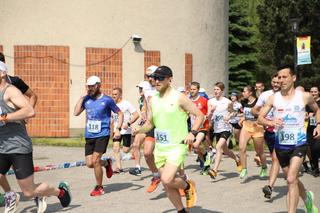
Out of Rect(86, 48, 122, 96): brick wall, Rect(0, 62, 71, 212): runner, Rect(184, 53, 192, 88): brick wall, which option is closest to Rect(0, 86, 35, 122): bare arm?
Rect(0, 62, 71, 212): runner

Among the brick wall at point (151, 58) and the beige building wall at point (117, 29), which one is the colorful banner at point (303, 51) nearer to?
the beige building wall at point (117, 29)

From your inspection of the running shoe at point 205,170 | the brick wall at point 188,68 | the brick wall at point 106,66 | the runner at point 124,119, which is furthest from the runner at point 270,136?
the brick wall at point 188,68

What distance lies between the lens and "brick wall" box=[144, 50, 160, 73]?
72.1 feet

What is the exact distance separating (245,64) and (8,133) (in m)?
33.5

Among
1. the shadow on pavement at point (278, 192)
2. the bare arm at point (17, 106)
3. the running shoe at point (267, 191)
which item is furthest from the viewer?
the shadow on pavement at point (278, 192)

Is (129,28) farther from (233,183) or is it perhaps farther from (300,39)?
(233,183)

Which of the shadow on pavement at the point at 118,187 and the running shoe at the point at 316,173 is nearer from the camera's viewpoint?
the shadow on pavement at the point at 118,187

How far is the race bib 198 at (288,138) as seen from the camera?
7.25 meters

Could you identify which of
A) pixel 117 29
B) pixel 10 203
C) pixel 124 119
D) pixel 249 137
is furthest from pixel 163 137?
pixel 117 29

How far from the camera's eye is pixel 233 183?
421 inches

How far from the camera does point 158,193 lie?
954cm

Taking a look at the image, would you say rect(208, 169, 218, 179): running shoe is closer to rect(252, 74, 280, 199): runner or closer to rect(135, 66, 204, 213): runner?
rect(252, 74, 280, 199): runner

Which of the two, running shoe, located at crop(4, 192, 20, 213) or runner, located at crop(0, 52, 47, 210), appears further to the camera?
runner, located at crop(0, 52, 47, 210)

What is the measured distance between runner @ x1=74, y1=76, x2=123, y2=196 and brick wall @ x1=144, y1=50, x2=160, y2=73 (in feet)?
40.8
